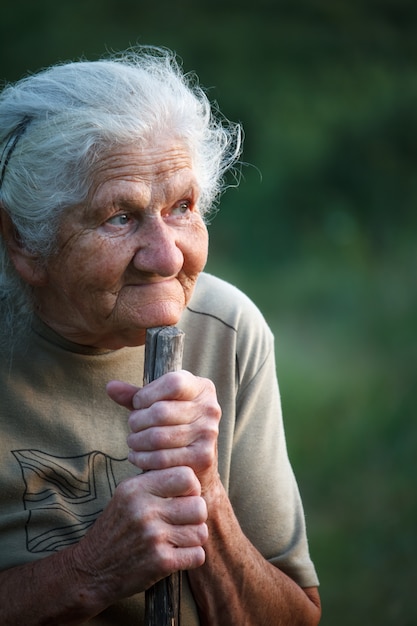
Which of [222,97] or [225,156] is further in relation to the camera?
[222,97]

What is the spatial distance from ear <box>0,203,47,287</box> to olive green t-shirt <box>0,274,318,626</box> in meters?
0.18

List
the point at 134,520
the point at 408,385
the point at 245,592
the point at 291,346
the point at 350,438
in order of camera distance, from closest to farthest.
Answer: the point at 134,520
the point at 245,592
the point at 350,438
the point at 408,385
the point at 291,346

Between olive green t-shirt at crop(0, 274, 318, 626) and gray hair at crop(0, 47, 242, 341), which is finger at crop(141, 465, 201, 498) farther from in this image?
gray hair at crop(0, 47, 242, 341)

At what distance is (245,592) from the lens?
2643mm

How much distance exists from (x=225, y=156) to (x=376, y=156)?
5.74m

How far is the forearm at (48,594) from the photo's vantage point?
2422 millimetres

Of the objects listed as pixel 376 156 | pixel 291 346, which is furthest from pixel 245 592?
pixel 376 156

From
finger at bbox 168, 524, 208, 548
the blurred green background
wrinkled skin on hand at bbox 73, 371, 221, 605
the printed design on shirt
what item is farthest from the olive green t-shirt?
the blurred green background

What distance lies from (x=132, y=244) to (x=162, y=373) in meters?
0.33

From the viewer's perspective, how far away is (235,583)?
8.59 feet

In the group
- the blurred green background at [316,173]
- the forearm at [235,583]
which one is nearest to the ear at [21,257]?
the forearm at [235,583]

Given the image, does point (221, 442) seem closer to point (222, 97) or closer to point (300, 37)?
point (222, 97)

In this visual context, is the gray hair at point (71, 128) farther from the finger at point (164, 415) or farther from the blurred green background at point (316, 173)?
the blurred green background at point (316, 173)

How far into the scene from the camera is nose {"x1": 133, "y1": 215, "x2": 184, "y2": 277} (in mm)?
2396
